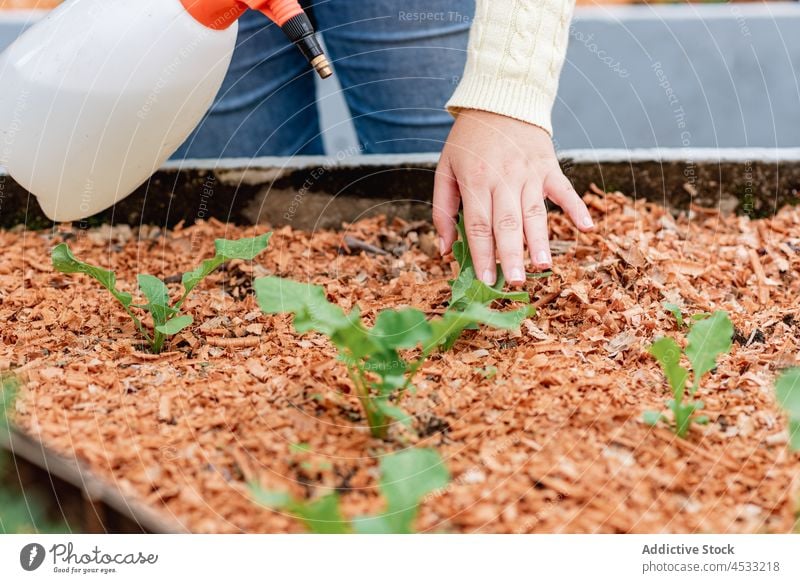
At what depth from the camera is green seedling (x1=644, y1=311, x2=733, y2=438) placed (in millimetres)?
706

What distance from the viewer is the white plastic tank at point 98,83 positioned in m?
0.85

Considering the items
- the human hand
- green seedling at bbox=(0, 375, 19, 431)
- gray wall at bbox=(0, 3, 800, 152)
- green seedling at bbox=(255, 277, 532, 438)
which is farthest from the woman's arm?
gray wall at bbox=(0, 3, 800, 152)

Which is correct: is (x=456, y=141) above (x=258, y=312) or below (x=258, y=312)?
above

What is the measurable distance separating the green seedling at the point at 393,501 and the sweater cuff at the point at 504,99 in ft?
1.63

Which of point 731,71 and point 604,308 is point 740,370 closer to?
point 604,308

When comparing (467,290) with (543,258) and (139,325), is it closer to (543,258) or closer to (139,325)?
(543,258)

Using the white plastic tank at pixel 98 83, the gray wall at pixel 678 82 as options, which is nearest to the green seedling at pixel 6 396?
the white plastic tank at pixel 98 83

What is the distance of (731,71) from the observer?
2.13 metres

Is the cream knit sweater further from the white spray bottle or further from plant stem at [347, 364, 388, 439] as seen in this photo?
plant stem at [347, 364, 388, 439]

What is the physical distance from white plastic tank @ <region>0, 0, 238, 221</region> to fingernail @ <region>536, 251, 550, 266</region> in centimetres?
43

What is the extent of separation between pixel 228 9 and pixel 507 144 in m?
0.36

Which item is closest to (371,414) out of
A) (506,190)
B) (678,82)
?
(506,190)

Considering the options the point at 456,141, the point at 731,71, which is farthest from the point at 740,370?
the point at 731,71
